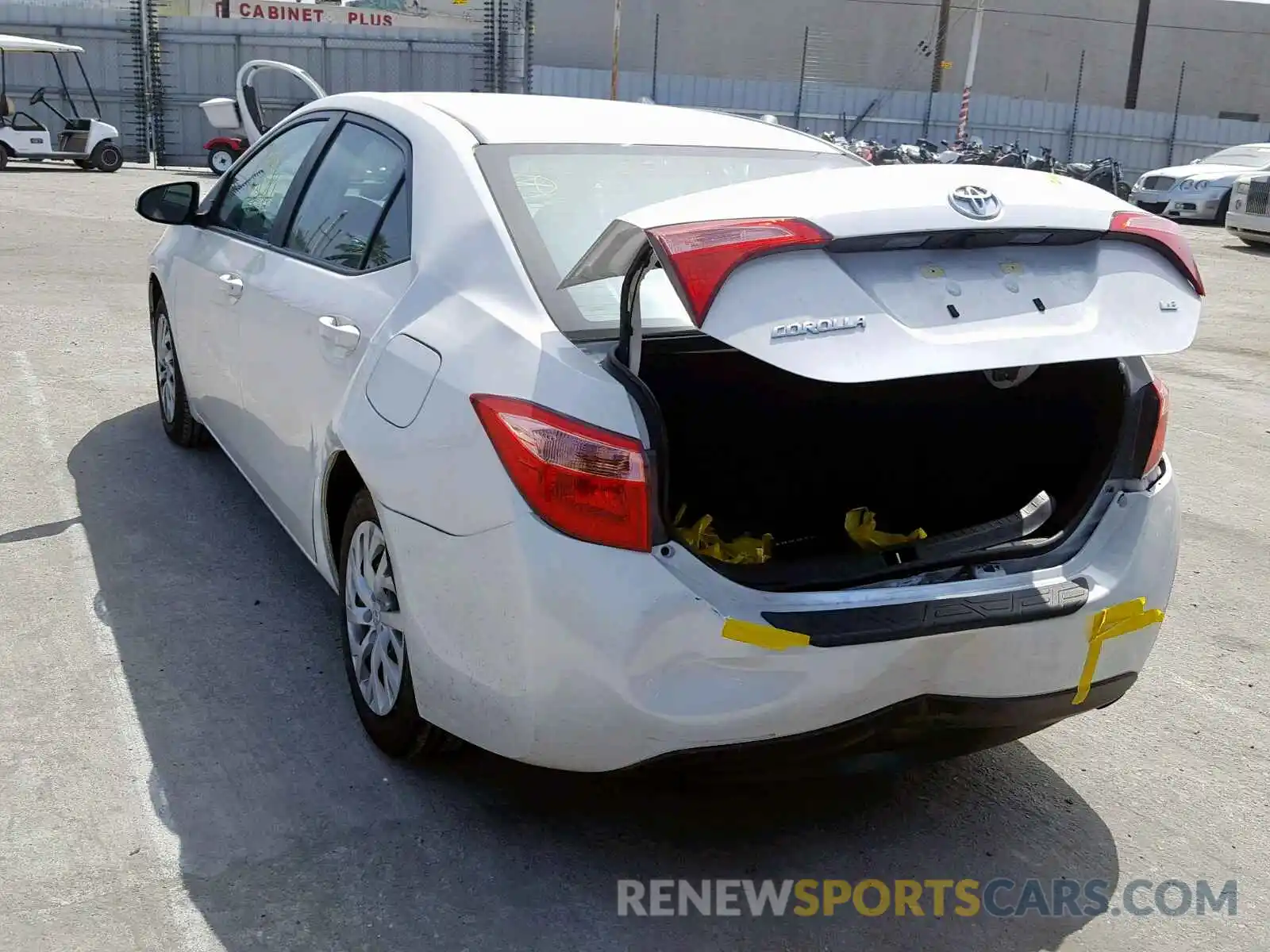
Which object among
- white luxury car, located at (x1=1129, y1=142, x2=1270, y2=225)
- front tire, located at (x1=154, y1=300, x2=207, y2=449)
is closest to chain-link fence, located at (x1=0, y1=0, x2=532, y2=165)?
white luxury car, located at (x1=1129, y1=142, x2=1270, y2=225)

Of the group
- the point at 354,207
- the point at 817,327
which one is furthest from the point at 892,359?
the point at 354,207

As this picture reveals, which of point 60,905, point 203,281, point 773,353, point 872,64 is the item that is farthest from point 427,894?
point 872,64

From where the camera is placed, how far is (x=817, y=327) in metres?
2.32

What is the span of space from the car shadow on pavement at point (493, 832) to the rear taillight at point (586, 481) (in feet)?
1.86

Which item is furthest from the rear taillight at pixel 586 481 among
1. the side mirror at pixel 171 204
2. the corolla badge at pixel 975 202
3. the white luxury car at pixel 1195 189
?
the white luxury car at pixel 1195 189

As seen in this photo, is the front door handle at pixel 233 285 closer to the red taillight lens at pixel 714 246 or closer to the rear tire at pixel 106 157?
the red taillight lens at pixel 714 246

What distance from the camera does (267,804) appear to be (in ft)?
10.0

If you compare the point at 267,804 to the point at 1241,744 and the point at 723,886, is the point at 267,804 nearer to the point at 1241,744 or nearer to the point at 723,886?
the point at 723,886

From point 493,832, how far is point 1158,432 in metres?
1.83

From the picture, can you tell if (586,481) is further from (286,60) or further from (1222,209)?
(286,60)

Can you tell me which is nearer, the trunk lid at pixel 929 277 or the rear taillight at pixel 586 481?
the trunk lid at pixel 929 277

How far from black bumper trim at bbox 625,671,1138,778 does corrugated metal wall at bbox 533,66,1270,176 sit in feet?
95.4

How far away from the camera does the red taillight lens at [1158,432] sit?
2.96 metres

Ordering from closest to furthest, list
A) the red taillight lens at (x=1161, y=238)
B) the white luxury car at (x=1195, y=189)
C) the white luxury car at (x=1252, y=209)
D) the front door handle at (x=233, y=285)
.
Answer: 1. the red taillight lens at (x=1161, y=238)
2. the front door handle at (x=233, y=285)
3. the white luxury car at (x=1252, y=209)
4. the white luxury car at (x=1195, y=189)
